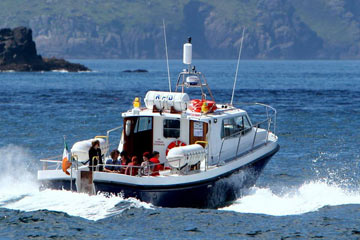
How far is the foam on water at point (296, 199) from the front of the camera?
19.2 m

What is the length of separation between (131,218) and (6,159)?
41.7 ft

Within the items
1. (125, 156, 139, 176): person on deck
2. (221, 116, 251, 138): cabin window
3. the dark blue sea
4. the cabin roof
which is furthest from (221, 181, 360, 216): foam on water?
(125, 156, 139, 176): person on deck

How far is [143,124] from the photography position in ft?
66.7

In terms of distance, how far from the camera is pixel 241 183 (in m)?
20.6

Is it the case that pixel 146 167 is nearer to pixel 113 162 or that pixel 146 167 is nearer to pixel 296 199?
pixel 113 162

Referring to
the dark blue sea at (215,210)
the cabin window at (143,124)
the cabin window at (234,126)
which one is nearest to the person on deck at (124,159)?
the cabin window at (143,124)

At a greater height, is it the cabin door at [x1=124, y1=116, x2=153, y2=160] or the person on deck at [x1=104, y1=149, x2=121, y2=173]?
the cabin door at [x1=124, y1=116, x2=153, y2=160]

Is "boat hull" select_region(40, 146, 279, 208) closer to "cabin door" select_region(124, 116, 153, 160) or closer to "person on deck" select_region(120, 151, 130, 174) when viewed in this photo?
"person on deck" select_region(120, 151, 130, 174)

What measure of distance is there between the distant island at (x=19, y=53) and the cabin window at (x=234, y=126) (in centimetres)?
12521

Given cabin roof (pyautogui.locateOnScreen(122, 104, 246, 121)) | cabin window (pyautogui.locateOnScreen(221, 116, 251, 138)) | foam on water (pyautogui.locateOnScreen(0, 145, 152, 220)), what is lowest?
foam on water (pyautogui.locateOnScreen(0, 145, 152, 220))

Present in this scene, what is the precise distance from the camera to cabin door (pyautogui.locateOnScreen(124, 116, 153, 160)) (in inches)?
798

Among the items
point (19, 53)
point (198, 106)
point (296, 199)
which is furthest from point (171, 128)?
point (19, 53)

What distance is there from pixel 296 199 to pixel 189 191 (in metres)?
4.73

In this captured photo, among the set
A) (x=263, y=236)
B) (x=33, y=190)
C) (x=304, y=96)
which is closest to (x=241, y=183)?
(x=263, y=236)
